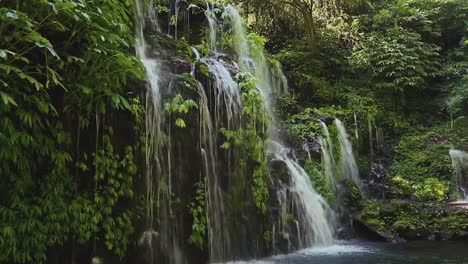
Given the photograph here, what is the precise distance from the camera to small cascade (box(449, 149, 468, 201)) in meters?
12.2

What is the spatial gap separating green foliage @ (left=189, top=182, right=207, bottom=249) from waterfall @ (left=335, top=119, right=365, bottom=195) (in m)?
6.25

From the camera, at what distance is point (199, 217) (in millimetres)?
6215

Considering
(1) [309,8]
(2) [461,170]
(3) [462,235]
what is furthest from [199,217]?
(1) [309,8]

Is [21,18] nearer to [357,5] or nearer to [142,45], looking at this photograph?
[142,45]

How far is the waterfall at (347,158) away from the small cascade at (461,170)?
9.69 ft

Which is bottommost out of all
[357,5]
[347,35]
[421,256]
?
[421,256]

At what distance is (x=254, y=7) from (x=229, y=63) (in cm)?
971

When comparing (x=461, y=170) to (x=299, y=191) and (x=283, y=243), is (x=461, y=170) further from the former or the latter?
(x=283, y=243)

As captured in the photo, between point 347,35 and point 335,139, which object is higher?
point 347,35

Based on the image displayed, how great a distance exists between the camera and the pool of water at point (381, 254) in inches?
265

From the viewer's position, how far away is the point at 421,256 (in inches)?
281

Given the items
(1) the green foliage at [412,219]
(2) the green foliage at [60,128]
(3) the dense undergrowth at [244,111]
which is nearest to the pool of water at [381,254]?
(1) the green foliage at [412,219]

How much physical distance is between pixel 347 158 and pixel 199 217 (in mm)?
6888

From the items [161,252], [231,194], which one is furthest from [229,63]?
[161,252]
